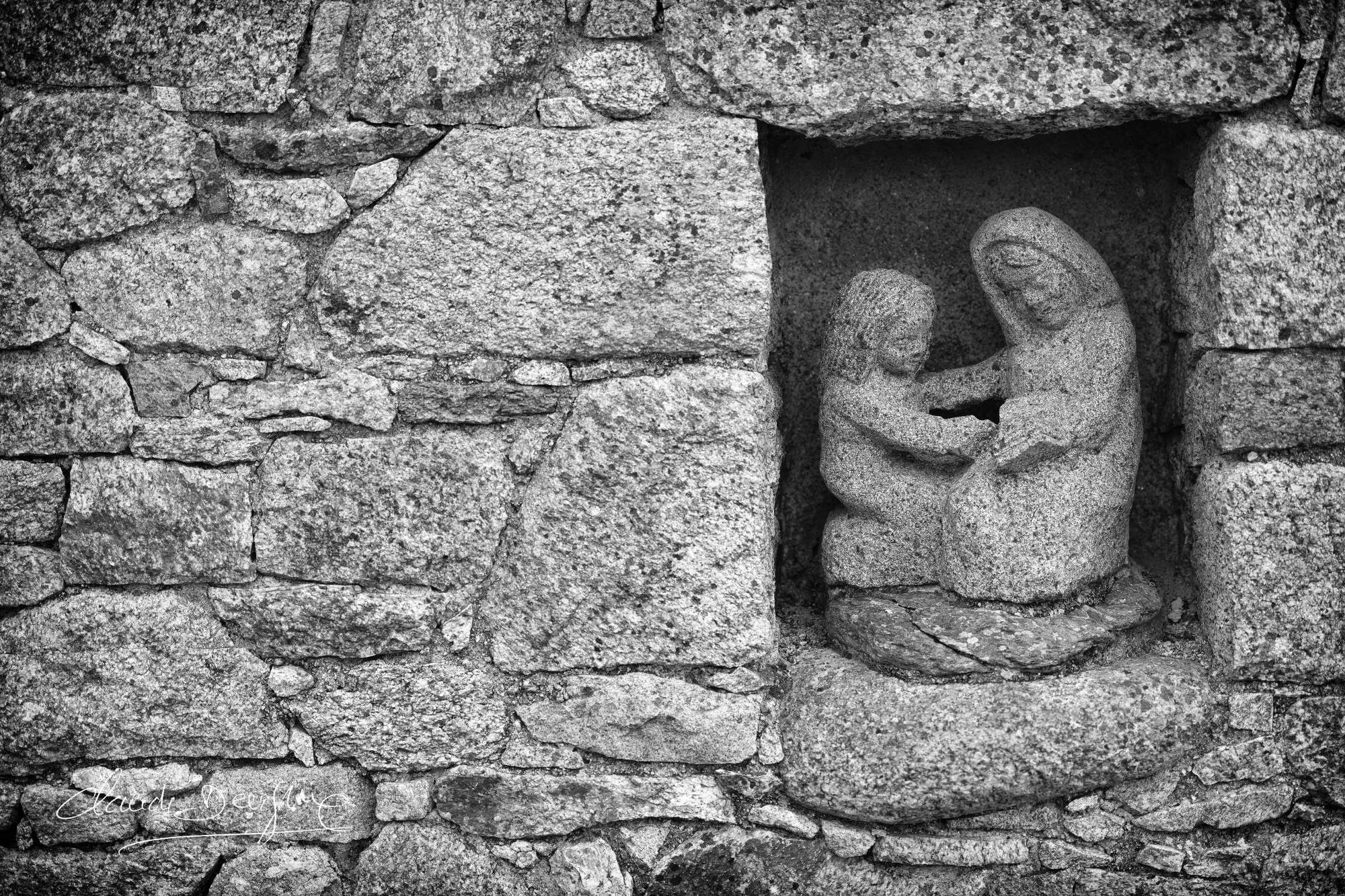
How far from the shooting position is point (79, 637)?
2818 millimetres

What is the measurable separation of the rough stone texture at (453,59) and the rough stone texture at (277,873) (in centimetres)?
169

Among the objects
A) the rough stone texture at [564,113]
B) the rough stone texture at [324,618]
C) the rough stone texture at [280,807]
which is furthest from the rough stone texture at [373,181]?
the rough stone texture at [280,807]

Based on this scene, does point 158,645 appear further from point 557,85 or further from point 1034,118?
point 1034,118

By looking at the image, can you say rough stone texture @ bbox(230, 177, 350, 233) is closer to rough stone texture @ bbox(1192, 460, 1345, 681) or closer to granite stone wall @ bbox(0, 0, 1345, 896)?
granite stone wall @ bbox(0, 0, 1345, 896)

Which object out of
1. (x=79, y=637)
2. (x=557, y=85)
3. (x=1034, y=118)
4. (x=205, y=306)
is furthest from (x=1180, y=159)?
(x=79, y=637)

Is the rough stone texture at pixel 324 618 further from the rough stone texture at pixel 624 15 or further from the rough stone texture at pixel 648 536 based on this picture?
the rough stone texture at pixel 624 15

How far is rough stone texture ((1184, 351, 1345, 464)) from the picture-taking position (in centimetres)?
274

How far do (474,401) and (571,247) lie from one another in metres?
0.40

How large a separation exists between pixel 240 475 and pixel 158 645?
44 centimetres

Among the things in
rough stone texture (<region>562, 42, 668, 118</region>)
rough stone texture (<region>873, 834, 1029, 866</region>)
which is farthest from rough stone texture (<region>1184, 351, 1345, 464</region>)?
rough stone texture (<region>562, 42, 668, 118</region>)

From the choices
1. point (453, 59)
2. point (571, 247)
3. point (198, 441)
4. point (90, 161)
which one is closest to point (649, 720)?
point (571, 247)

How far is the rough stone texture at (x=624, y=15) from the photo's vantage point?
105 inches

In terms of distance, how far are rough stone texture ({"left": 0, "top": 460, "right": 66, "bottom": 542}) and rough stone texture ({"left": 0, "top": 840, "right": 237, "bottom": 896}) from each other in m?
0.75

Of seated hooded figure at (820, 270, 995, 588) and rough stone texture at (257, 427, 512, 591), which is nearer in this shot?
rough stone texture at (257, 427, 512, 591)
